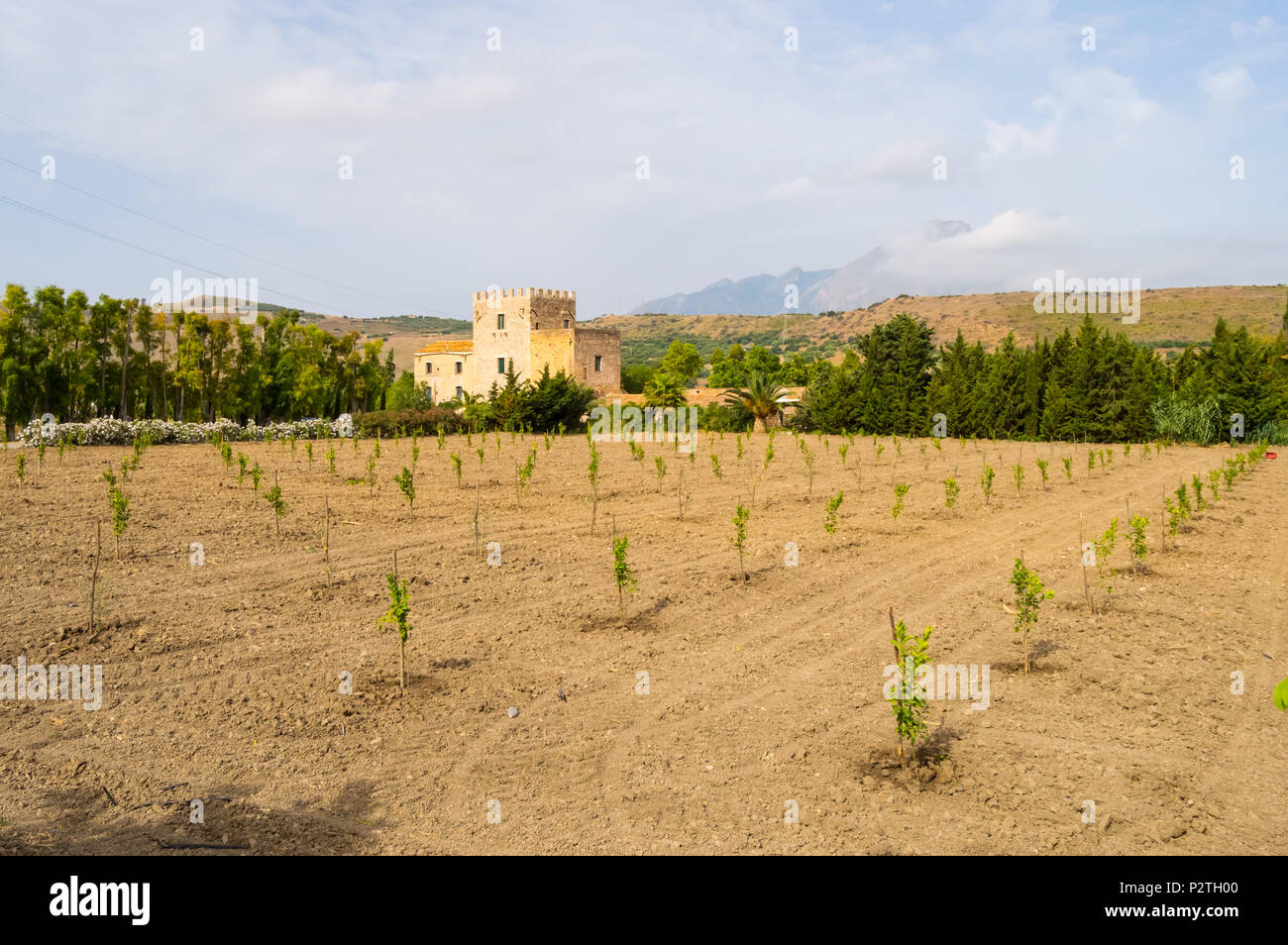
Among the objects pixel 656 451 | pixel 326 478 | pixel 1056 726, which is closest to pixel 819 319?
pixel 656 451

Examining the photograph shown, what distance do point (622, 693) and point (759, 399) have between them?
26.5m

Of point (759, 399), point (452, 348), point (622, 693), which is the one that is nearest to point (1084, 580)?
Result: point (622, 693)

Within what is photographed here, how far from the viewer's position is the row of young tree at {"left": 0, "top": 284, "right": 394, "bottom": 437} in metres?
25.5

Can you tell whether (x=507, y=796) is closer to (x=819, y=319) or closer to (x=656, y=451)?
(x=656, y=451)

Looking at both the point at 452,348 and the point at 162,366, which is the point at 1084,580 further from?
the point at 452,348

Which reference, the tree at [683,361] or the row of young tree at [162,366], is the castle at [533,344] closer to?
the row of young tree at [162,366]

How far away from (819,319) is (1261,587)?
9428 centimetres

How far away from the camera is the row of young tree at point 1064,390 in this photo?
25.6 m

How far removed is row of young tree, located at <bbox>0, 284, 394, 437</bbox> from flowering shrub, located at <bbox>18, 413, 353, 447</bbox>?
2.78 meters

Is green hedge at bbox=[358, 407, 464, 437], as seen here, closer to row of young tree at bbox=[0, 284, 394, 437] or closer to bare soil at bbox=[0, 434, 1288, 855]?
row of young tree at bbox=[0, 284, 394, 437]

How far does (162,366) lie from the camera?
30031 mm

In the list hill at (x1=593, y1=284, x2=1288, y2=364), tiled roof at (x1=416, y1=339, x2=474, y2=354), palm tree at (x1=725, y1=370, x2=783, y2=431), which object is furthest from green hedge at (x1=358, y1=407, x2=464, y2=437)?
hill at (x1=593, y1=284, x2=1288, y2=364)
